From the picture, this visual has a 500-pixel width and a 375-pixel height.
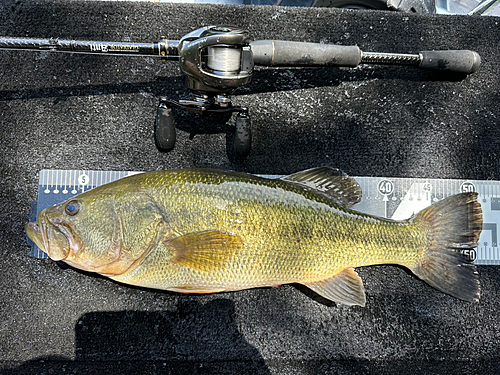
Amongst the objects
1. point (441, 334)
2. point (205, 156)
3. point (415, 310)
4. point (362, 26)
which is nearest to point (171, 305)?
point (205, 156)

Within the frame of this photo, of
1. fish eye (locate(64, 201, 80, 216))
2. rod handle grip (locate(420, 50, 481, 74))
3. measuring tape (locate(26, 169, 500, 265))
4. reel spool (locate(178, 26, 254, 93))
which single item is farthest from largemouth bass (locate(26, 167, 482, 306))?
rod handle grip (locate(420, 50, 481, 74))

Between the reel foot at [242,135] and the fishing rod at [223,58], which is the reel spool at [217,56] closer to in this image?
the fishing rod at [223,58]

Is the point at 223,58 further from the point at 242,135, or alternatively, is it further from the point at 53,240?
the point at 53,240

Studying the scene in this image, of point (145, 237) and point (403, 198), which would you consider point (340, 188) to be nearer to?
point (403, 198)

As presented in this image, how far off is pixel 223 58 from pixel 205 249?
0.90 meters

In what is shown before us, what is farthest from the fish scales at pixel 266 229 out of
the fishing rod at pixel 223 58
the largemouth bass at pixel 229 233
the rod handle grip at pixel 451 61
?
the rod handle grip at pixel 451 61

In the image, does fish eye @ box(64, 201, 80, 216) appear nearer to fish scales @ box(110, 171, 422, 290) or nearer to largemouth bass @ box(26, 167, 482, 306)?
largemouth bass @ box(26, 167, 482, 306)

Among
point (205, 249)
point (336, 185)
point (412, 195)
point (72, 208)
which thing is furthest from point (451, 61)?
point (72, 208)

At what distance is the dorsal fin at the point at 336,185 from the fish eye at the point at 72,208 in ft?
3.94

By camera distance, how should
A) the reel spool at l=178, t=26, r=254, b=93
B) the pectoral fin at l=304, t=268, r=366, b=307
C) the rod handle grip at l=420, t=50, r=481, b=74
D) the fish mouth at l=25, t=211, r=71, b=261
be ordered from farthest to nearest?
1. the rod handle grip at l=420, t=50, r=481, b=74
2. the pectoral fin at l=304, t=268, r=366, b=307
3. the fish mouth at l=25, t=211, r=71, b=261
4. the reel spool at l=178, t=26, r=254, b=93

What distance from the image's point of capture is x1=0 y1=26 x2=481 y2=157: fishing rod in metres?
1.50

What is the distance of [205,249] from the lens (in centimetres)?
160

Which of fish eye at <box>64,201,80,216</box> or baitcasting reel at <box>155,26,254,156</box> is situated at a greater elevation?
baitcasting reel at <box>155,26,254,156</box>

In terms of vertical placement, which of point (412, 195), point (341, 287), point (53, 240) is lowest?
point (341, 287)
